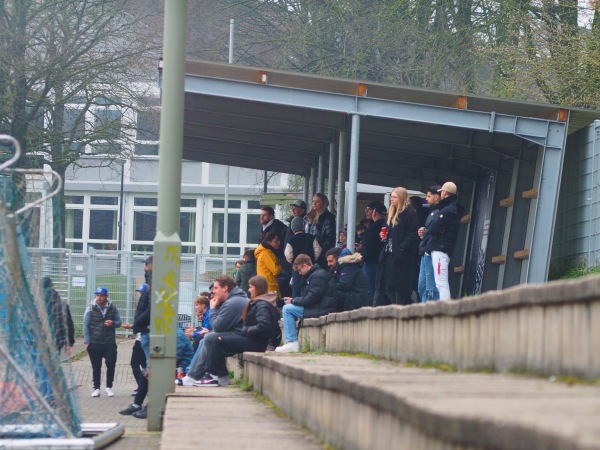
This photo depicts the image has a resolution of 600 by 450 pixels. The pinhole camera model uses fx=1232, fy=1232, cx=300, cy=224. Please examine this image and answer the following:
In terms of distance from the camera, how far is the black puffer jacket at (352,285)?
551 inches

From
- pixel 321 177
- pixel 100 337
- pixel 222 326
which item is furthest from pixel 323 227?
pixel 100 337

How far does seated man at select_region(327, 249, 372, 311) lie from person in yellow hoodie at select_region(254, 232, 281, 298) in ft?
9.82

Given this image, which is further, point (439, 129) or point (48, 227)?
point (439, 129)

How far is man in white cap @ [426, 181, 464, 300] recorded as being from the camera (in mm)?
12781

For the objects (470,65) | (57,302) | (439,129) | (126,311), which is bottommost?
(126,311)

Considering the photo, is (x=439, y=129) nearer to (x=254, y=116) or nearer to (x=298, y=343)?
(x=254, y=116)

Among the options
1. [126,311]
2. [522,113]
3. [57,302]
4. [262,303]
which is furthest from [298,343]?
[126,311]

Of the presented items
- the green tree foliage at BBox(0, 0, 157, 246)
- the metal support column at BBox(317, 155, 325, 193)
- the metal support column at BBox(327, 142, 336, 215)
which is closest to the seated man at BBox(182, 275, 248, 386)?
the metal support column at BBox(327, 142, 336, 215)

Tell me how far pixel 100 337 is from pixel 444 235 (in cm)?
986

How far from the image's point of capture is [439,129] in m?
17.1

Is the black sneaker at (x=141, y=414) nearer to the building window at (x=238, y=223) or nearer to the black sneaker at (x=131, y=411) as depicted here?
the black sneaker at (x=131, y=411)

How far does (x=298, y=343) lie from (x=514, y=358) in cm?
919

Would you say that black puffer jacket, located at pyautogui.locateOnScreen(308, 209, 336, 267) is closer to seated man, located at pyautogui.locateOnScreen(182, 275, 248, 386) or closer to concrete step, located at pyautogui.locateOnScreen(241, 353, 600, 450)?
seated man, located at pyautogui.locateOnScreen(182, 275, 248, 386)

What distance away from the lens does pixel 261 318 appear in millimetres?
13156
